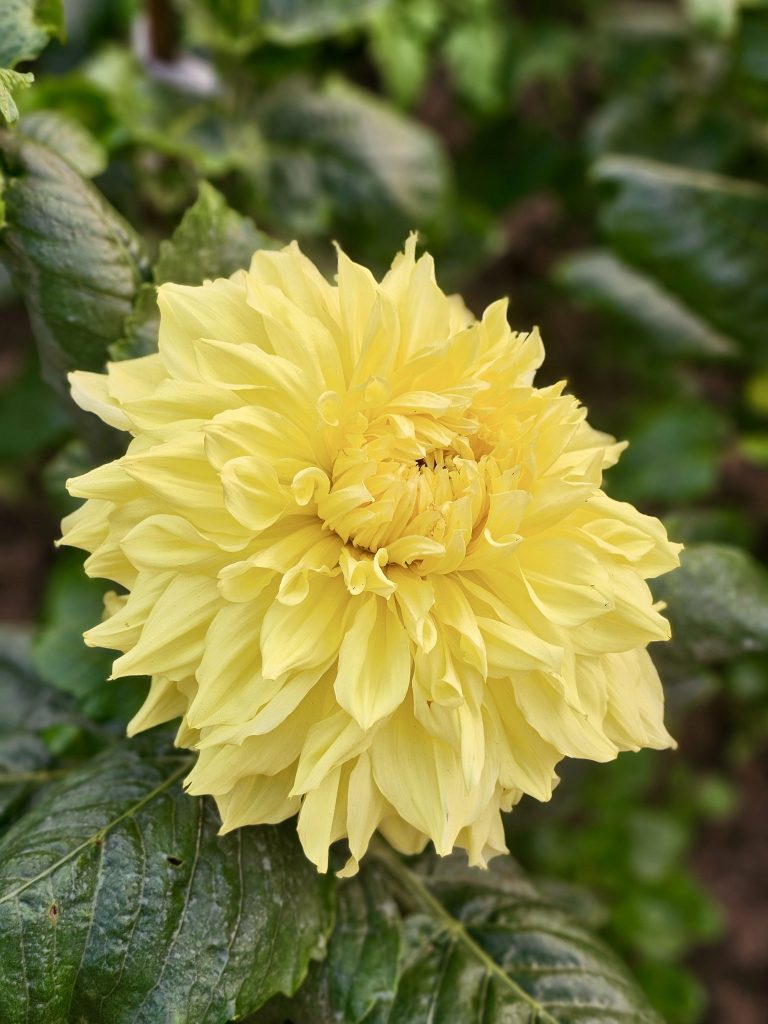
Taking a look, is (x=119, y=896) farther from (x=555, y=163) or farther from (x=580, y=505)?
(x=555, y=163)

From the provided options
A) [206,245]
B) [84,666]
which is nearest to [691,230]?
[206,245]

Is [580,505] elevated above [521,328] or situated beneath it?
elevated above

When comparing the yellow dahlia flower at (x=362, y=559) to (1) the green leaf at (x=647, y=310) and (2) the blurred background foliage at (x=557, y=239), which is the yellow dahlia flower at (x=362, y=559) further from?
(1) the green leaf at (x=647, y=310)

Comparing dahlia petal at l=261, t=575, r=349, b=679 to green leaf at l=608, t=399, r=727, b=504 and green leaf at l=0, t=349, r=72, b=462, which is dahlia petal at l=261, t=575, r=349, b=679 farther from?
green leaf at l=0, t=349, r=72, b=462

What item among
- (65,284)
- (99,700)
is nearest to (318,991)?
(99,700)

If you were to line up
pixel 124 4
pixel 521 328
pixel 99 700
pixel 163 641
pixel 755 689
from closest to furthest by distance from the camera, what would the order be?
pixel 163 641, pixel 99 700, pixel 124 4, pixel 755 689, pixel 521 328

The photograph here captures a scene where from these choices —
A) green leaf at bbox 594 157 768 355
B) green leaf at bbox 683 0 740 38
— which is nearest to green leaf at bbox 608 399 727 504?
green leaf at bbox 594 157 768 355

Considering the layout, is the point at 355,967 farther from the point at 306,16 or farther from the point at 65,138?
the point at 306,16
